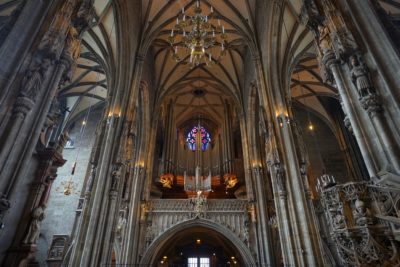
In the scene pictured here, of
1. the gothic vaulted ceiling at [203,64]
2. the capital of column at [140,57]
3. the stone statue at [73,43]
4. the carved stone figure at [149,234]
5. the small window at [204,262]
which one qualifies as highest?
the gothic vaulted ceiling at [203,64]

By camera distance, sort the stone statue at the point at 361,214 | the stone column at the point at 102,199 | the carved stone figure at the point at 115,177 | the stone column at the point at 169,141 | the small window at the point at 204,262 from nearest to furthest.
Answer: the stone statue at the point at 361,214
the stone column at the point at 102,199
the carved stone figure at the point at 115,177
the stone column at the point at 169,141
the small window at the point at 204,262

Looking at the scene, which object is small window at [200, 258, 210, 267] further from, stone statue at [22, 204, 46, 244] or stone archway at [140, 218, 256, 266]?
stone statue at [22, 204, 46, 244]

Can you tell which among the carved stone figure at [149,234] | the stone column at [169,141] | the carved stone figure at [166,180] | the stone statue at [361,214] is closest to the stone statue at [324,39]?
the stone statue at [361,214]

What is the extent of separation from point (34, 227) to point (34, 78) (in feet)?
9.30

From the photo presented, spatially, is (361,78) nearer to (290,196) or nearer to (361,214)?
(361,214)

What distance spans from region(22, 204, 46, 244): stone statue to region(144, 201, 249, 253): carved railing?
1033 centimetres

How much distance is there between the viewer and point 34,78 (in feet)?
14.8

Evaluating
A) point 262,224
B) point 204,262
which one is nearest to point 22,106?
point 262,224

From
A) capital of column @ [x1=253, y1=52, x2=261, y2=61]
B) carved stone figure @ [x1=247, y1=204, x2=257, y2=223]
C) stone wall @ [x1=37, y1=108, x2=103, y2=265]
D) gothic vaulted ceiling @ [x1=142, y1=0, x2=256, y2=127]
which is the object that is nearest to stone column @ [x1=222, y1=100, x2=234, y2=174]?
gothic vaulted ceiling @ [x1=142, y1=0, x2=256, y2=127]

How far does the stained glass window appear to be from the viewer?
22.2 meters

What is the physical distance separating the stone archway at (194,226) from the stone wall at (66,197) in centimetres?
542

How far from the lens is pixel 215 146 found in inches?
857

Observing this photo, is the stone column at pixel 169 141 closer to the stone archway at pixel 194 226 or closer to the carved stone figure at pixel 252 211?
the stone archway at pixel 194 226

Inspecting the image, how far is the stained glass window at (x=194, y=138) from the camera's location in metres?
22.2
